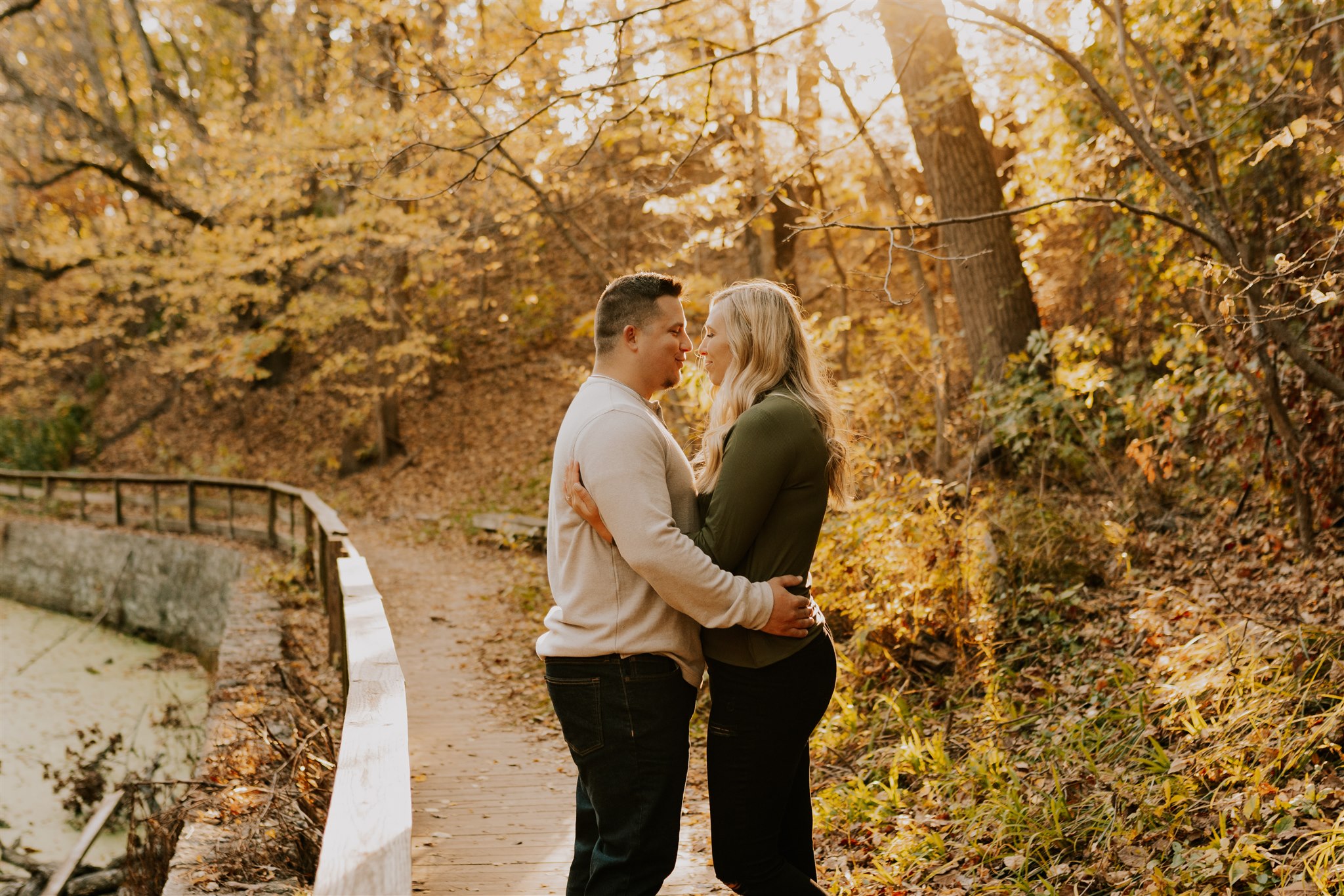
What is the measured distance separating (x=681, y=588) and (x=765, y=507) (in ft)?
1.07

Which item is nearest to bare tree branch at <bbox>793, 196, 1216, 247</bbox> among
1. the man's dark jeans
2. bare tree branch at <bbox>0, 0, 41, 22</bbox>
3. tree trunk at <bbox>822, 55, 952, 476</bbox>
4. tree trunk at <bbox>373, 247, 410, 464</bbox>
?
the man's dark jeans

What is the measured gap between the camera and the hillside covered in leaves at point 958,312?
4.24 m

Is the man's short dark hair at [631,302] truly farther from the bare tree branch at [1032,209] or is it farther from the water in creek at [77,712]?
the water in creek at [77,712]

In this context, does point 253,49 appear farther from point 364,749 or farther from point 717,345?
point 364,749

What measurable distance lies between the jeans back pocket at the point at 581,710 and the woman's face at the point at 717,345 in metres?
0.96

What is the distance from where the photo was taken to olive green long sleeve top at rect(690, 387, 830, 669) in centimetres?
262

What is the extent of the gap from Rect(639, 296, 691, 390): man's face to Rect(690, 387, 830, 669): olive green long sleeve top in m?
0.26

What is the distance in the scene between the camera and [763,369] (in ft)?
9.32

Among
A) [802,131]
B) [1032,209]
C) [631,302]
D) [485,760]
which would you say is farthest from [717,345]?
[802,131]

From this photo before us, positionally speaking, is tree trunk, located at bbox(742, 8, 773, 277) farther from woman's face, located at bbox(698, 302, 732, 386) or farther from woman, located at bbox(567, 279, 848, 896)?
woman, located at bbox(567, 279, 848, 896)

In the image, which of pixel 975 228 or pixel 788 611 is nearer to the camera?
pixel 788 611

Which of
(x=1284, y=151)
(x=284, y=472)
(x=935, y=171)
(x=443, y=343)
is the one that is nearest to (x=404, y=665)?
(x=935, y=171)

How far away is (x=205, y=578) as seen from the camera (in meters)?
13.4

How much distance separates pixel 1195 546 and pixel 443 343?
15.6 metres
